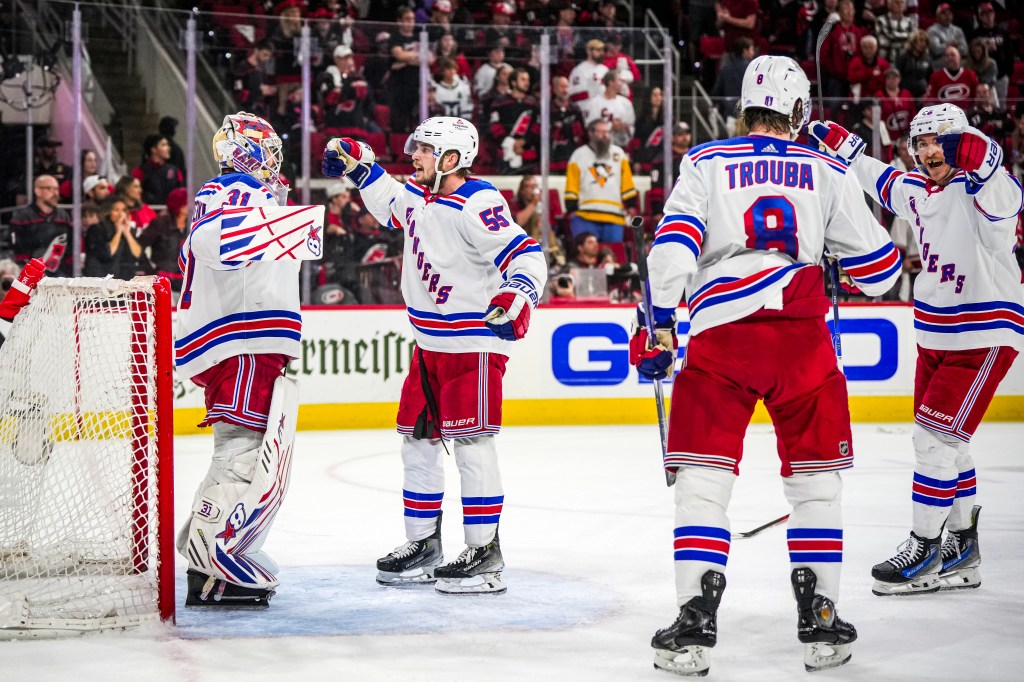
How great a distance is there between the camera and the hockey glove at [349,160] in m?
4.39

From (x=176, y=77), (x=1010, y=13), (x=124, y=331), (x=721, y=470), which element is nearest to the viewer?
(x=721, y=470)

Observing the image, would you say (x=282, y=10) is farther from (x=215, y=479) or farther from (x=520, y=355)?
(x=215, y=479)

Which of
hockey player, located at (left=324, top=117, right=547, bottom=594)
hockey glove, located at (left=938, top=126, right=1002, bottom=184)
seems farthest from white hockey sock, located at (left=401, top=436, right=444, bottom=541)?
hockey glove, located at (left=938, top=126, right=1002, bottom=184)

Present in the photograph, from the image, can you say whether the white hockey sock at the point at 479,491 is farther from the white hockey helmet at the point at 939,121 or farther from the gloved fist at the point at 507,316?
the white hockey helmet at the point at 939,121

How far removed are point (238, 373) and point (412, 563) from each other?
0.88 meters

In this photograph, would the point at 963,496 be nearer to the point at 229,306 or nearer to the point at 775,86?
the point at 775,86

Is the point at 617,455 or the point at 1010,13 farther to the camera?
the point at 1010,13

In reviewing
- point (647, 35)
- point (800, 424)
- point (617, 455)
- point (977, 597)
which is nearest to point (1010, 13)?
point (647, 35)

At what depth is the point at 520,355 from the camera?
8414mm

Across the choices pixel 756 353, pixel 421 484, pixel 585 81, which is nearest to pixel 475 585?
pixel 421 484

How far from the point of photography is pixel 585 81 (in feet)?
29.0

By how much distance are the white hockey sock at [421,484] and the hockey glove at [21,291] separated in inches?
50.2

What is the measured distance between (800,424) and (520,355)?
17.7 ft

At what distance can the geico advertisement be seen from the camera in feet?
26.9
